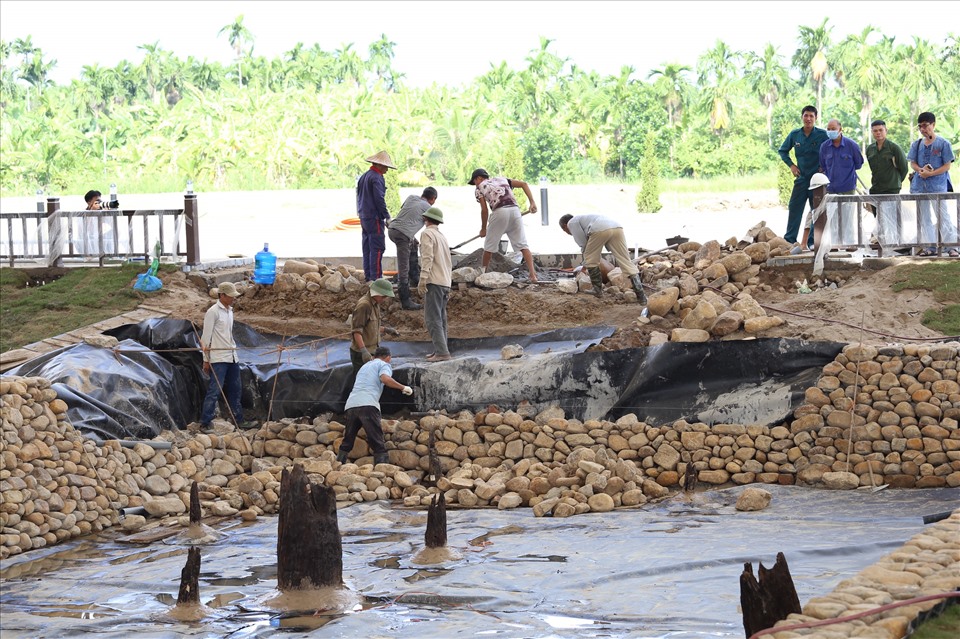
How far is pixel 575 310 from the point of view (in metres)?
13.0

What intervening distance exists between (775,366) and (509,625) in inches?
195

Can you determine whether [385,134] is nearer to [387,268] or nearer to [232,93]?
[232,93]

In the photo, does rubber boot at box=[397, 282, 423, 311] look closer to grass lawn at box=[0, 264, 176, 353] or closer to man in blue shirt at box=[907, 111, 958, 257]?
grass lawn at box=[0, 264, 176, 353]

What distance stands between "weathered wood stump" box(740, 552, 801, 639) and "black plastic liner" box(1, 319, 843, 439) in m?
5.43

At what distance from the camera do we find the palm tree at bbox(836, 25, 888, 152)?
41.3m

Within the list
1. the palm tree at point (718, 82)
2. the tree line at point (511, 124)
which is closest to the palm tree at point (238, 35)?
the tree line at point (511, 124)

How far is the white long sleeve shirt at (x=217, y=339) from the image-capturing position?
11.7 metres

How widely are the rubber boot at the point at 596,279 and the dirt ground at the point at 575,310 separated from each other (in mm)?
102

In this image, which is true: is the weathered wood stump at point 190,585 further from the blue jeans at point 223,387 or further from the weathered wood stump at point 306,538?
the blue jeans at point 223,387

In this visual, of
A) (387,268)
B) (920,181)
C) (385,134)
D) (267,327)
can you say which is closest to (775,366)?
(920,181)

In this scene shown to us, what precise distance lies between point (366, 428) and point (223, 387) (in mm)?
1919

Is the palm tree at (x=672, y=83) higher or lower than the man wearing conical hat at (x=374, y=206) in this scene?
higher

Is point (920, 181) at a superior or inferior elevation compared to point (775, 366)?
superior

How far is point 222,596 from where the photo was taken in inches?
→ 297
